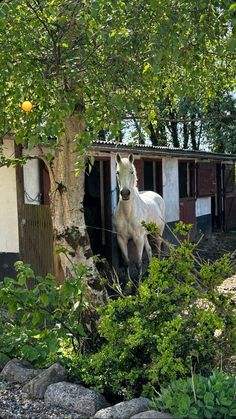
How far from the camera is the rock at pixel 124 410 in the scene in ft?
10.3

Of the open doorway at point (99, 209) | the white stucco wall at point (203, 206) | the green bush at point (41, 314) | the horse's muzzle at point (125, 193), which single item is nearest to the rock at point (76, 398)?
the green bush at point (41, 314)

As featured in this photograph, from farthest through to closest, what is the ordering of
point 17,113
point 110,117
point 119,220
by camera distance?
point 119,220, point 17,113, point 110,117

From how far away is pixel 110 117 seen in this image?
4570mm

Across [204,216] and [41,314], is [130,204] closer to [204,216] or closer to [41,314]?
[41,314]

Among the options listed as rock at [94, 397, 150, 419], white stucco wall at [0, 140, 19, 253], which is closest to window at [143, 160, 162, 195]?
white stucco wall at [0, 140, 19, 253]

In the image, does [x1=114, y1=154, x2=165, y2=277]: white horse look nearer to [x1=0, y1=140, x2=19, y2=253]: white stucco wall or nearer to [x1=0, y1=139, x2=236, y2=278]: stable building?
Result: [x1=0, y1=139, x2=236, y2=278]: stable building

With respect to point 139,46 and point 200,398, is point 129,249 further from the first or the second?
point 200,398

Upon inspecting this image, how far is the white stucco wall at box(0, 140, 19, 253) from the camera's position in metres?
8.43

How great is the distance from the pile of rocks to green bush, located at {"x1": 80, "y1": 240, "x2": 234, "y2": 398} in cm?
19

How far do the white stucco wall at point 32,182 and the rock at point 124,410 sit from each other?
5568mm

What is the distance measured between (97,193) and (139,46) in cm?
643

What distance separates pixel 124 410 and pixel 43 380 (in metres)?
0.84

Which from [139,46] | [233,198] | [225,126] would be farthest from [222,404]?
[225,126]

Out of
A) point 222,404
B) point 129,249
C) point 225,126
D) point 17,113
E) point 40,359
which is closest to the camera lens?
point 222,404
